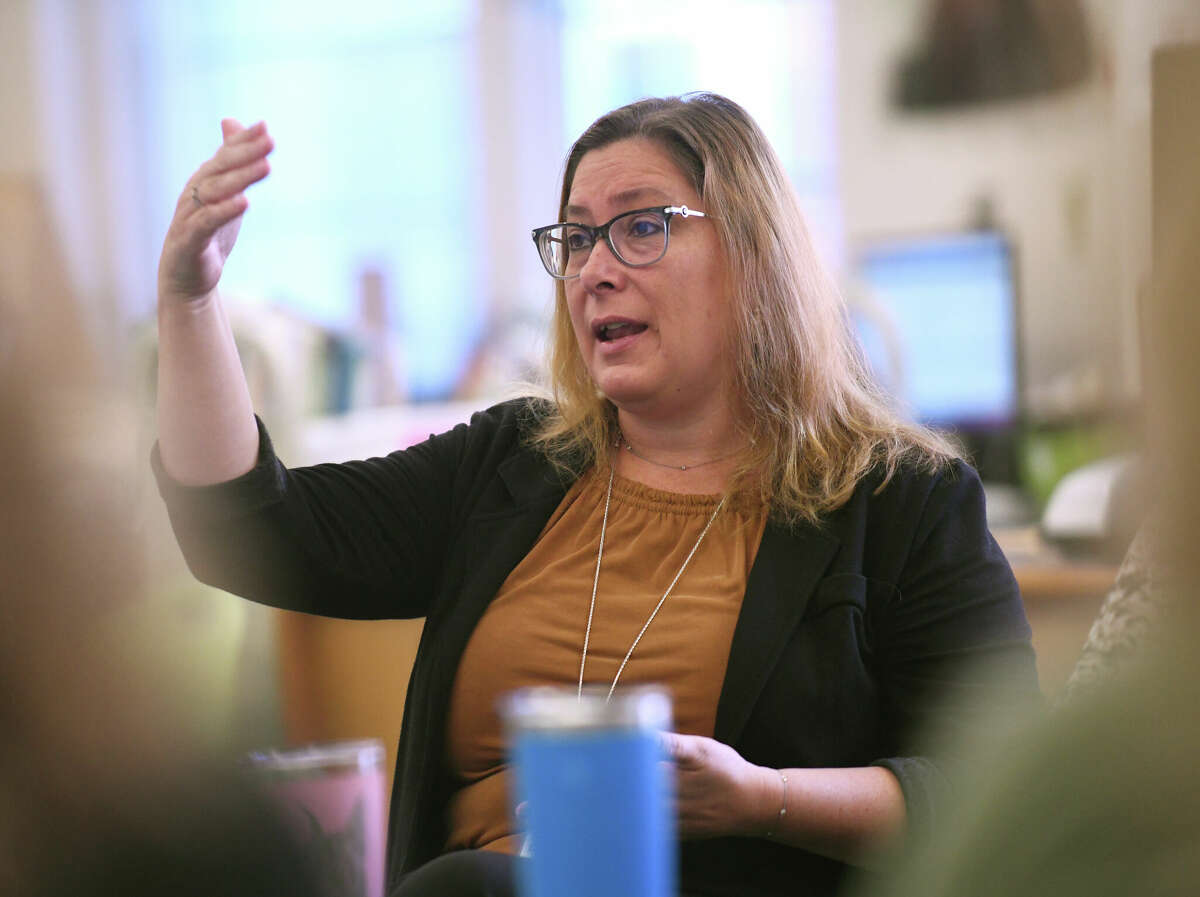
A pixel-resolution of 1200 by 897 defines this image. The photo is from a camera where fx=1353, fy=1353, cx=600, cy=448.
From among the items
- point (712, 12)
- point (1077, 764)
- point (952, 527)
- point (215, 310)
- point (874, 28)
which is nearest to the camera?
point (1077, 764)

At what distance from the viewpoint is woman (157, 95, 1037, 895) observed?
1.11 meters

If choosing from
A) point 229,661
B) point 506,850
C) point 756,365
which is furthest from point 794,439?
point 229,661

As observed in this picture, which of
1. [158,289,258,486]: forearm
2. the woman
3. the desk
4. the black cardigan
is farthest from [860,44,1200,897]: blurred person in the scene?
the desk

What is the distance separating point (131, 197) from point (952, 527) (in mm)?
3990

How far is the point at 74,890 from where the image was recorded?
74 cm

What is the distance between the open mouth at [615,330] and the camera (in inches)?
52.5

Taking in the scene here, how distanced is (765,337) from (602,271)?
18 centimetres

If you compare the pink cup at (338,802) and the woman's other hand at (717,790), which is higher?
the woman's other hand at (717,790)

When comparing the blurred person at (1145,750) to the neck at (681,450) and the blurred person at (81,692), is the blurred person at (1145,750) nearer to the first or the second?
the blurred person at (81,692)

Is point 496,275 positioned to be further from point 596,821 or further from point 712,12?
point 596,821

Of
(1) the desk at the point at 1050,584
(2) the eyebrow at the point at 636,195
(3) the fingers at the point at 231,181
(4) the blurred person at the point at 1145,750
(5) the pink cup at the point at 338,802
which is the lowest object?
(1) the desk at the point at 1050,584

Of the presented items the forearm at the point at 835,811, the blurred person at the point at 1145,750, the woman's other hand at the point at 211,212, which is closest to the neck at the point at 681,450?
the forearm at the point at 835,811

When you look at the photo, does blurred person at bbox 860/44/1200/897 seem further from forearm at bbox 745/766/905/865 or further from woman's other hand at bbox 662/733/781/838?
forearm at bbox 745/766/905/865

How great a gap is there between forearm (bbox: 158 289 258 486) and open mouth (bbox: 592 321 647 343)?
365mm
